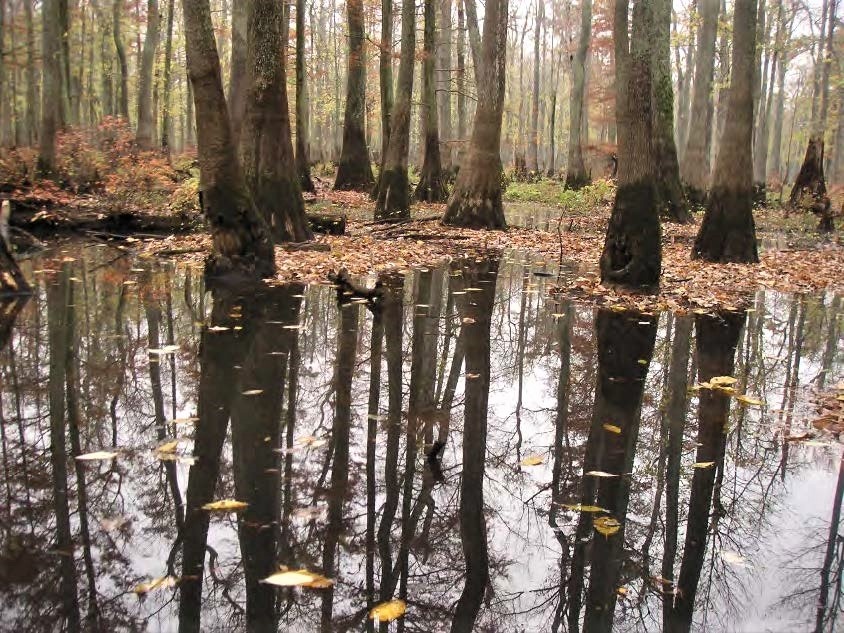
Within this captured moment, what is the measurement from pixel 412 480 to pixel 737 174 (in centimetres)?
849

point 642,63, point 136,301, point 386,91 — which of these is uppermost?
point 386,91

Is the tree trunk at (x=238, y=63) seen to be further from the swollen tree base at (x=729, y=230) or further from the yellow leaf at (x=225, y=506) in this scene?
the yellow leaf at (x=225, y=506)

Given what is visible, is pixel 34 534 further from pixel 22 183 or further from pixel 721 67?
pixel 721 67

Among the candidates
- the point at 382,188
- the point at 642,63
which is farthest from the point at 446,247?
the point at 642,63

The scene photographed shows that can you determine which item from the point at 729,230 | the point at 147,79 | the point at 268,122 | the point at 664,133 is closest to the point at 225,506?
the point at 268,122

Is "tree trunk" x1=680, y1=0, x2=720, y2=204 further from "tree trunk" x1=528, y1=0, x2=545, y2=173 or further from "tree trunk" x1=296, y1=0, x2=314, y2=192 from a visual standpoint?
"tree trunk" x1=528, y1=0, x2=545, y2=173

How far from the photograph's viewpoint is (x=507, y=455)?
3443mm

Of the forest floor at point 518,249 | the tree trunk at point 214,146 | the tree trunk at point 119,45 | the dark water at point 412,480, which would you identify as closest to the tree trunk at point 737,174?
the forest floor at point 518,249

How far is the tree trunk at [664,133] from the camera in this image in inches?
629

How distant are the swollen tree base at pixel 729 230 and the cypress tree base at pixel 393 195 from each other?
5887 mm

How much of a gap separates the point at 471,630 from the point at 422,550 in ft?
1.45

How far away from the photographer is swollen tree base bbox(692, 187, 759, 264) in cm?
962

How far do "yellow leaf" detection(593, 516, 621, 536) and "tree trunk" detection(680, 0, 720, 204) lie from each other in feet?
57.1

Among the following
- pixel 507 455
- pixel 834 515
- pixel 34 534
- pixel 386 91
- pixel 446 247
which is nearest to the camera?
pixel 34 534
